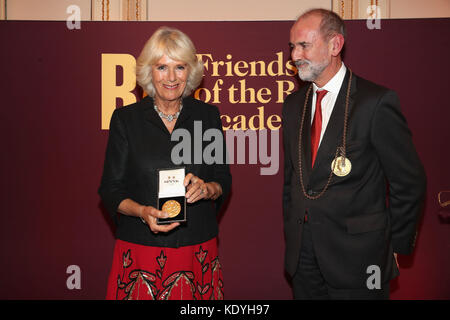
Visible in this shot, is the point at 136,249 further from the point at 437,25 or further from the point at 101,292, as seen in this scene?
the point at 437,25

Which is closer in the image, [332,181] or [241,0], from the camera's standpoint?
[332,181]

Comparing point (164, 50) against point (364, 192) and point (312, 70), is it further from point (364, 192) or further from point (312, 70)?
point (364, 192)

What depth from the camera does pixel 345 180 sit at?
7.06ft

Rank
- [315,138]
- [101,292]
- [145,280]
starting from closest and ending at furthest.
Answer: [145,280]
[315,138]
[101,292]

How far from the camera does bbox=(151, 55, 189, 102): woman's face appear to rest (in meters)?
2.23

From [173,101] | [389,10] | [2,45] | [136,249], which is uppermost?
[389,10]

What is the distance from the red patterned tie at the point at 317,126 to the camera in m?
2.27

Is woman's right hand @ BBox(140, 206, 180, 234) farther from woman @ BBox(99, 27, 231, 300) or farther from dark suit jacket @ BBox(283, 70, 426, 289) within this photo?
dark suit jacket @ BBox(283, 70, 426, 289)

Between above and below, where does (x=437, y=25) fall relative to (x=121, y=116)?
above

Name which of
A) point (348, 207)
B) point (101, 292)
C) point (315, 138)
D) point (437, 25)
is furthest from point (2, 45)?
point (437, 25)

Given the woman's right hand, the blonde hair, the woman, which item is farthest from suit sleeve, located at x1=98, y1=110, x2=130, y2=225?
the blonde hair

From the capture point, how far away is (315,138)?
228 centimetres

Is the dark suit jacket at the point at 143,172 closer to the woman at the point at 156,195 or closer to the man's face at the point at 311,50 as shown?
the woman at the point at 156,195

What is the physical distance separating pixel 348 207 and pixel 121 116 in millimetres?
1324
